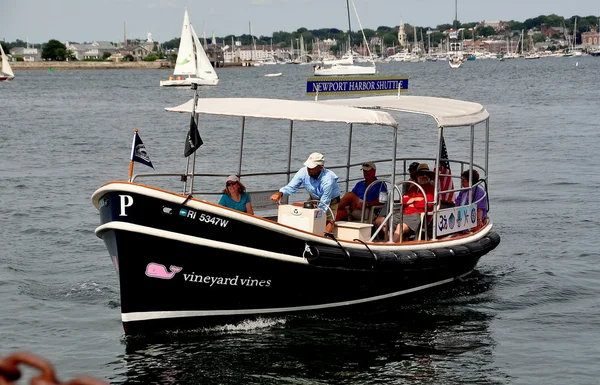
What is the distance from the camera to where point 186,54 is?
247 feet

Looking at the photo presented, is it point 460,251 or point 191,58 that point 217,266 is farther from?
point 191,58

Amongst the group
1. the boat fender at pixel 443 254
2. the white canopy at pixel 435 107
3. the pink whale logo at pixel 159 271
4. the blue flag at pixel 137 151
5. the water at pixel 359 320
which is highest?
the white canopy at pixel 435 107

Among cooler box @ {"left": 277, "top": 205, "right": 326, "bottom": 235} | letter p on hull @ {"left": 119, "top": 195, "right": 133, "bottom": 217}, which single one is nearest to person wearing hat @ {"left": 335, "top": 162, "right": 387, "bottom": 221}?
cooler box @ {"left": 277, "top": 205, "right": 326, "bottom": 235}

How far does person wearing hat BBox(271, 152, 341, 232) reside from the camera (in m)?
11.5

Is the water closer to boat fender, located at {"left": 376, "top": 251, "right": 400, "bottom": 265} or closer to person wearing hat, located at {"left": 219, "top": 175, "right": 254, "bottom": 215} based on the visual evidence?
boat fender, located at {"left": 376, "top": 251, "right": 400, "bottom": 265}

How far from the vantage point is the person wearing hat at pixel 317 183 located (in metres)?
11.5

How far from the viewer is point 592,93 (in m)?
65.4

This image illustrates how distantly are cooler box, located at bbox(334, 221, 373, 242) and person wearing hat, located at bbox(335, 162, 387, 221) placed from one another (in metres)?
0.81

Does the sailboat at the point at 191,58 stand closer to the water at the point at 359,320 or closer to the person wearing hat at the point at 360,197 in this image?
the water at the point at 359,320

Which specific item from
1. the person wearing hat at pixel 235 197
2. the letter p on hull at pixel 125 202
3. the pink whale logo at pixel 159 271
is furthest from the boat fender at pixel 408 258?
the letter p on hull at pixel 125 202

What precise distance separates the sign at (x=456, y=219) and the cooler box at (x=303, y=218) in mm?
2079

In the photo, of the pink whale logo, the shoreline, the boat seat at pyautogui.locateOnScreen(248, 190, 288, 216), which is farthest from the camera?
the shoreline

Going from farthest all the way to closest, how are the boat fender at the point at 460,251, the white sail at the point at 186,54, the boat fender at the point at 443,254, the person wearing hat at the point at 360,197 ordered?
the white sail at the point at 186,54 → the person wearing hat at the point at 360,197 → the boat fender at the point at 460,251 → the boat fender at the point at 443,254

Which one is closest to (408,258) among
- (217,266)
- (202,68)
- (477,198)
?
(217,266)
